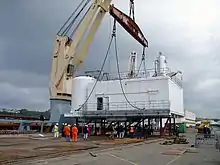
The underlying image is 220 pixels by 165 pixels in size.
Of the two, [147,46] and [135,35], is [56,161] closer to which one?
[135,35]

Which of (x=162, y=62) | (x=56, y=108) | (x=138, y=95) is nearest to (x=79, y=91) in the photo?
(x=56, y=108)

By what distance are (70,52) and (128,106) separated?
1238 cm

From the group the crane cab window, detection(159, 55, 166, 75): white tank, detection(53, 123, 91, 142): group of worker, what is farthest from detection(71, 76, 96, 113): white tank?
detection(159, 55, 166, 75): white tank

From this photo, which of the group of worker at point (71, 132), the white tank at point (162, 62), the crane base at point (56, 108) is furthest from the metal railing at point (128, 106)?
the white tank at point (162, 62)

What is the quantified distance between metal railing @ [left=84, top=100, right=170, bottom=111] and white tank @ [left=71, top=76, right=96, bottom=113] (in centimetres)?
157

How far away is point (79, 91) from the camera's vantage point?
1740 inches

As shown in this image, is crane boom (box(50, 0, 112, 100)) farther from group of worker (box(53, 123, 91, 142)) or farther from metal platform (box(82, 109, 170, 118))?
group of worker (box(53, 123, 91, 142))

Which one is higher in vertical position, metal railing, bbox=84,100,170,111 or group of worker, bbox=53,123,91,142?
metal railing, bbox=84,100,170,111

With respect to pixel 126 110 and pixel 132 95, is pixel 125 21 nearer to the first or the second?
pixel 132 95

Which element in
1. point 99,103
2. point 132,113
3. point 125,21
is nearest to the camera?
point 132,113

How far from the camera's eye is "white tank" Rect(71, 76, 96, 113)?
143ft

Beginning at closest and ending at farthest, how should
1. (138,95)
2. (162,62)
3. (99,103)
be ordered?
(138,95), (99,103), (162,62)

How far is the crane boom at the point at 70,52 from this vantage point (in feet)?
140

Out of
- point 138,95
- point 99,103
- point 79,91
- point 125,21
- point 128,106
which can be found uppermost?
point 125,21
